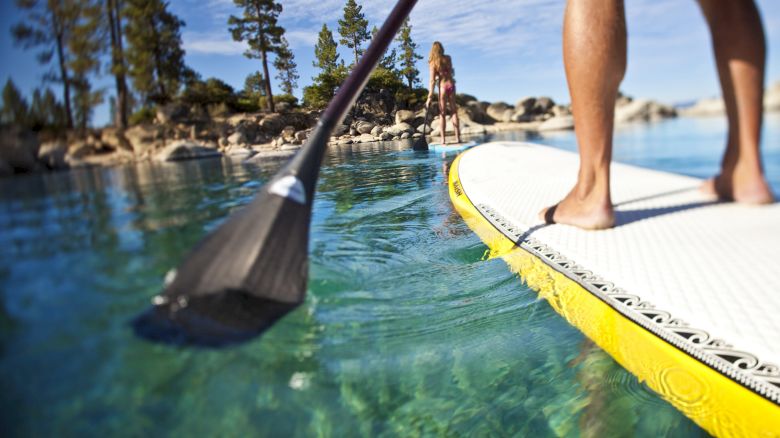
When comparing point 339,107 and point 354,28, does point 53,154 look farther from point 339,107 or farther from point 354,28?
point 354,28

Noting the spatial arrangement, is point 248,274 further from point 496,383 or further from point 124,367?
point 496,383

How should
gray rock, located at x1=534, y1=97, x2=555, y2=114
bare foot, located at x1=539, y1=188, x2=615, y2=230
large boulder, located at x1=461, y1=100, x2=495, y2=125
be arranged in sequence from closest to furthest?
bare foot, located at x1=539, y1=188, x2=615, y2=230
large boulder, located at x1=461, y1=100, x2=495, y2=125
gray rock, located at x1=534, y1=97, x2=555, y2=114

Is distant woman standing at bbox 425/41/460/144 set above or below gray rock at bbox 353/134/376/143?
above

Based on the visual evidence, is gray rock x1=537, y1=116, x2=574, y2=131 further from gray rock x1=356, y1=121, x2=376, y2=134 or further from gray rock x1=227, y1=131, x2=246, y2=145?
gray rock x1=227, y1=131, x2=246, y2=145

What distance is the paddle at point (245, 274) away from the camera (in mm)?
664

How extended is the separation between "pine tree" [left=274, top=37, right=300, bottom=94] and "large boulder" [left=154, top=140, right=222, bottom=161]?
40cm

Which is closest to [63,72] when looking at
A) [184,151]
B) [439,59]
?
[184,151]

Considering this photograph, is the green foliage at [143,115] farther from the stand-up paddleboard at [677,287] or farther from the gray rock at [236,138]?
the stand-up paddleboard at [677,287]

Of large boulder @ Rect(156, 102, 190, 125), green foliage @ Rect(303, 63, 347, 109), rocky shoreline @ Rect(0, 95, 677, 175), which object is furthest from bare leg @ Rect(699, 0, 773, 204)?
large boulder @ Rect(156, 102, 190, 125)

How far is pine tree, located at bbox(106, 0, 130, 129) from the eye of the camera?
40.6 inches

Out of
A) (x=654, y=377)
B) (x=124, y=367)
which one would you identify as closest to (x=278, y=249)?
(x=124, y=367)

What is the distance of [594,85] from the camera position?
4.84ft

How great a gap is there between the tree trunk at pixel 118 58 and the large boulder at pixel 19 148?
22 centimetres

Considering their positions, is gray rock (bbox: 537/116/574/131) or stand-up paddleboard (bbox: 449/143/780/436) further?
gray rock (bbox: 537/116/574/131)
